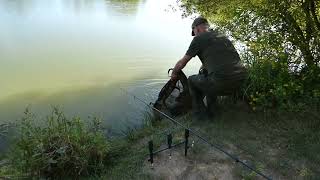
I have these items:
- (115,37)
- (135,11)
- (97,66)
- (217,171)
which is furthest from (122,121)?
(135,11)

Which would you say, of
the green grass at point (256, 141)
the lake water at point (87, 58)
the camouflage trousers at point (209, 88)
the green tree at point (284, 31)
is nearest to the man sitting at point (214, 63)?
the camouflage trousers at point (209, 88)

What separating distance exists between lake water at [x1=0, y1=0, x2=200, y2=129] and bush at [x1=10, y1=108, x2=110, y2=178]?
2.43 m

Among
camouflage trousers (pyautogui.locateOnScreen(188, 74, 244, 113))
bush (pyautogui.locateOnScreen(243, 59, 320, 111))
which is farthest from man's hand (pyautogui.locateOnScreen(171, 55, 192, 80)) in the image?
bush (pyautogui.locateOnScreen(243, 59, 320, 111))

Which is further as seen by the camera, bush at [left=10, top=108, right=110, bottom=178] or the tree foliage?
the tree foliage

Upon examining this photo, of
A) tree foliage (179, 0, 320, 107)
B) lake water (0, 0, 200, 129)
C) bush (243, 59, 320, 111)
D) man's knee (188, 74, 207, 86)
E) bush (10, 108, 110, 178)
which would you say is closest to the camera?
bush (10, 108, 110, 178)

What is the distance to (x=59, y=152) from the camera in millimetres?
4465

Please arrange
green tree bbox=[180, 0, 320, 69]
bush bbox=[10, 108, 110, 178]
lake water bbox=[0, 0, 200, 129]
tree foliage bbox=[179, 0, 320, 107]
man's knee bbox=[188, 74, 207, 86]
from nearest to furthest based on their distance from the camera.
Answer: bush bbox=[10, 108, 110, 178], tree foliage bbox=[179, 0, 320, 107], man's knee bbox=[188, 74, 207, 86], green tree bbox=[180, 0, 320, 69], lake water bbox=[0, 0, 200, 129]

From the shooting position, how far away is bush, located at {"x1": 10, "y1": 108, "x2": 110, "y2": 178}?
4477mm

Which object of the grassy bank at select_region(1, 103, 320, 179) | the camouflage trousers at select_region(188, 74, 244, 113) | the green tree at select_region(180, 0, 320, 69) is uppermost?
the green tree at select_region(180, 0, 320, 69)

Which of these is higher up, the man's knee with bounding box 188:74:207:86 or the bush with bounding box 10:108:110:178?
the man's knee with bounding box 188:74:207:86

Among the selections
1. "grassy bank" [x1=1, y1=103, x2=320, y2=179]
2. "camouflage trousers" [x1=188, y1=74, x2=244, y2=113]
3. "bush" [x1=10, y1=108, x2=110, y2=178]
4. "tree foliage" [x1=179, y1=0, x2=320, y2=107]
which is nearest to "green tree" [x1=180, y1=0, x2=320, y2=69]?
"tree foliage" [x1=179, y1=0, x2=320, y2=107]

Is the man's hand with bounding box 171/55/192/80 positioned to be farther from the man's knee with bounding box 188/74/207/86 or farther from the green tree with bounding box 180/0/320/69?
the green tree with bounding box 180/0/320/69

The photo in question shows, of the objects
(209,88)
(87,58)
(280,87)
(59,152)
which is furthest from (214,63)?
Result: (87,58)

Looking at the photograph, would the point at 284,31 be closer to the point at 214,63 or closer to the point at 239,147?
the point at 214,63
